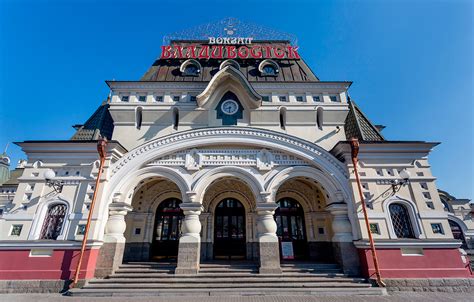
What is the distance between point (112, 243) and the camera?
8.97 m

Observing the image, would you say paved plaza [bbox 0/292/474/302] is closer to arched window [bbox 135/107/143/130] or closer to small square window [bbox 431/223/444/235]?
small square window [bbox 431/223/444/235]

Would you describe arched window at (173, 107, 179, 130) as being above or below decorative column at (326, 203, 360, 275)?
above

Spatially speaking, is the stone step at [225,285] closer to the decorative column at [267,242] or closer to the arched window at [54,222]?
the decorative column at [267,242]

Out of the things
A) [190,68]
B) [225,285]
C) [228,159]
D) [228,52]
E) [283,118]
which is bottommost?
[225,285]

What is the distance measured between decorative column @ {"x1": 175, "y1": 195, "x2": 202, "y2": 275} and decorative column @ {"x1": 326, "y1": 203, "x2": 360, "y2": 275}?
597 centimetres

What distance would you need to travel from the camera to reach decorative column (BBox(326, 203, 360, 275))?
8.73m

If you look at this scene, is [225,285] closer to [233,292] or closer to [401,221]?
[233,292]

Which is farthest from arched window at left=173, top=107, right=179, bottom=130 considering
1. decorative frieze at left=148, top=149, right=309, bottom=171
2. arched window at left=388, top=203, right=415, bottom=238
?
arched window at left=388, top=203, right=415, bottom=238

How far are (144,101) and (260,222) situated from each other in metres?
9.07

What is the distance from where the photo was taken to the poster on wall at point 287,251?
35.7ft

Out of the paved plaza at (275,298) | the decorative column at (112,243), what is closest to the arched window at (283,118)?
the paved plaza at (275,298)

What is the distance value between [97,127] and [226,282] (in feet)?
35.7

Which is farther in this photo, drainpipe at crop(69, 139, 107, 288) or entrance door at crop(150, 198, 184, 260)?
entrance door at crop(150, 198, 184, 260)

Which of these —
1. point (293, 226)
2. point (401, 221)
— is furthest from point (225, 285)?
point (401, 221)
